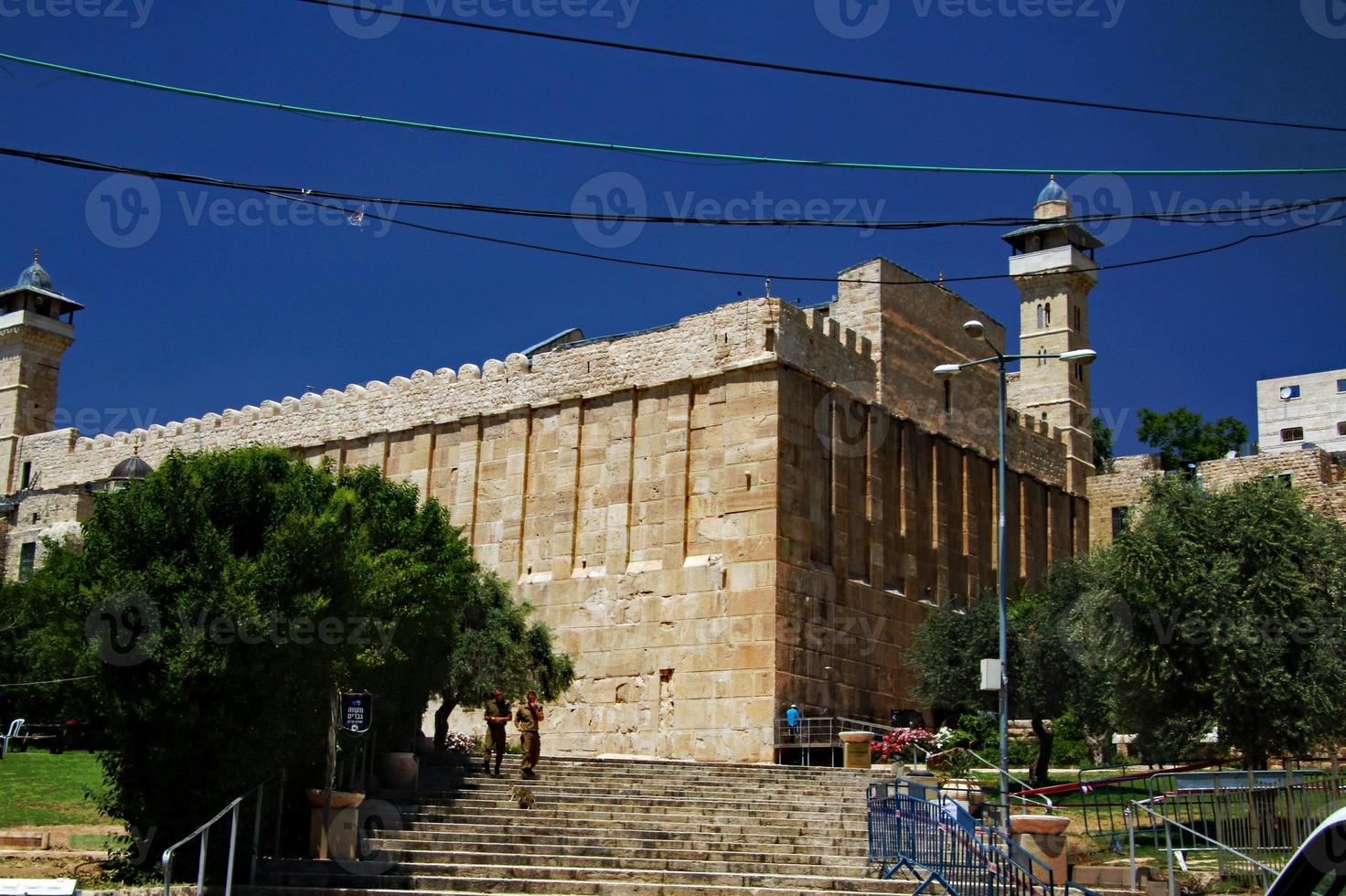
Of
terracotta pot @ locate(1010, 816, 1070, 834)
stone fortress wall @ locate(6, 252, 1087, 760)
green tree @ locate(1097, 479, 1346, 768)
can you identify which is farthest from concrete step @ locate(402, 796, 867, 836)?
stone fortress wall @ locate(6, 252, 1087, 760)

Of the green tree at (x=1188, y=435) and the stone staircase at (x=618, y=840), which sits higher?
the green tree at (x=1188, y=435)

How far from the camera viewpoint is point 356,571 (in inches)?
721

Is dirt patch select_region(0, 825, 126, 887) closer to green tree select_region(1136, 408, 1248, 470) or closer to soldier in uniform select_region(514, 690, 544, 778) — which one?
soldier in uniform select_region(514, 690, 544, 778)

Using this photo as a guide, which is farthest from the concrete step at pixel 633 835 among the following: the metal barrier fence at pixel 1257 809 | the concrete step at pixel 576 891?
the metal barrier fence at pixel 1257 809

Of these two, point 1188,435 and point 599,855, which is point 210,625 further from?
point 1188,435

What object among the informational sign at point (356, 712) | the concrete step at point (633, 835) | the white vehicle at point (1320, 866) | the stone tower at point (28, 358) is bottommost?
the concrete step at point (633, 835)

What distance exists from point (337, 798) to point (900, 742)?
1156 centimetres

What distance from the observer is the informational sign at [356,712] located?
18016mm

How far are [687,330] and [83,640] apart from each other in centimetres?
1760

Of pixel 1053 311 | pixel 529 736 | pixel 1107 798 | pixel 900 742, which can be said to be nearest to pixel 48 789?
pixel 529 736

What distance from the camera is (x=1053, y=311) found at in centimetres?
4838

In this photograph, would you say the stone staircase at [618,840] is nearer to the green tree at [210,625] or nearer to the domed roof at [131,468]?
the green tree at [210,625]

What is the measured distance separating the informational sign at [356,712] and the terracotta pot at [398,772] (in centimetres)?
316

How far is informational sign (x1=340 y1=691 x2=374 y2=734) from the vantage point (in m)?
18.0
